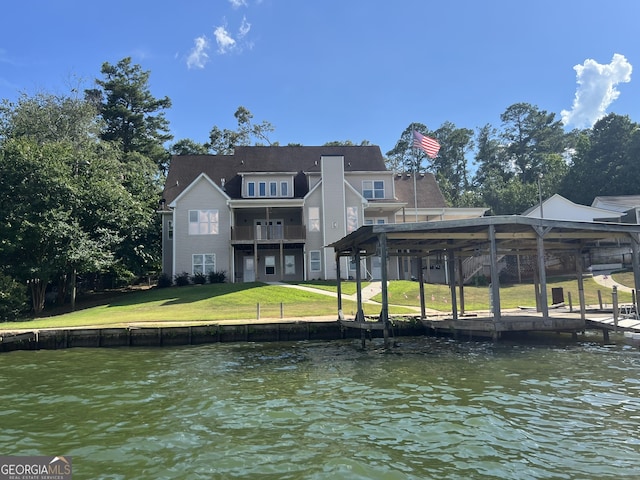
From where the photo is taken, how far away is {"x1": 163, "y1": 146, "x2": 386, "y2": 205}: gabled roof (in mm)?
41062

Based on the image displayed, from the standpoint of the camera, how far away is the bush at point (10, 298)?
26344mm

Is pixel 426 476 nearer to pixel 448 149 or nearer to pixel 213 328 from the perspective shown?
pixel 213 328

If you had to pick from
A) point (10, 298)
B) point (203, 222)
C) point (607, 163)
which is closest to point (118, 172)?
point (203, 222)

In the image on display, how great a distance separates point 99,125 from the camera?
46531 millimetres

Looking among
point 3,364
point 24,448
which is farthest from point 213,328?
point 24,448

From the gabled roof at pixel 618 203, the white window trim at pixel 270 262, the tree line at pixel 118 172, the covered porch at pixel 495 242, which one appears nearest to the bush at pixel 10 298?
the tree line at pixel 118 172

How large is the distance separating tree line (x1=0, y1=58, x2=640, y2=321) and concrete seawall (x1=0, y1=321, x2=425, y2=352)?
973cm

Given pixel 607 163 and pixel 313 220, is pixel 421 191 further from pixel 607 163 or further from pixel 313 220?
pixel 607 163

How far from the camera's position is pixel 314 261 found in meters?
37.7

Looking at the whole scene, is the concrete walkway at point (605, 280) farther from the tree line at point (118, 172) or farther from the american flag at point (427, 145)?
the american flag at point (427, 145)

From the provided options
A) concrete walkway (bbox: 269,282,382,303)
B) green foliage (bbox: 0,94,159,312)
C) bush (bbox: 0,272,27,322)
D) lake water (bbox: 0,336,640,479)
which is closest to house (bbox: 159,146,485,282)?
concrete walkway (bbox: 269,282,382,303)

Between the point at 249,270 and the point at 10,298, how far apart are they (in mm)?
17014

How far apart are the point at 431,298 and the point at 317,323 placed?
42.3 ft

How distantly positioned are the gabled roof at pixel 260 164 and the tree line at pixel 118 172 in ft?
11.7
